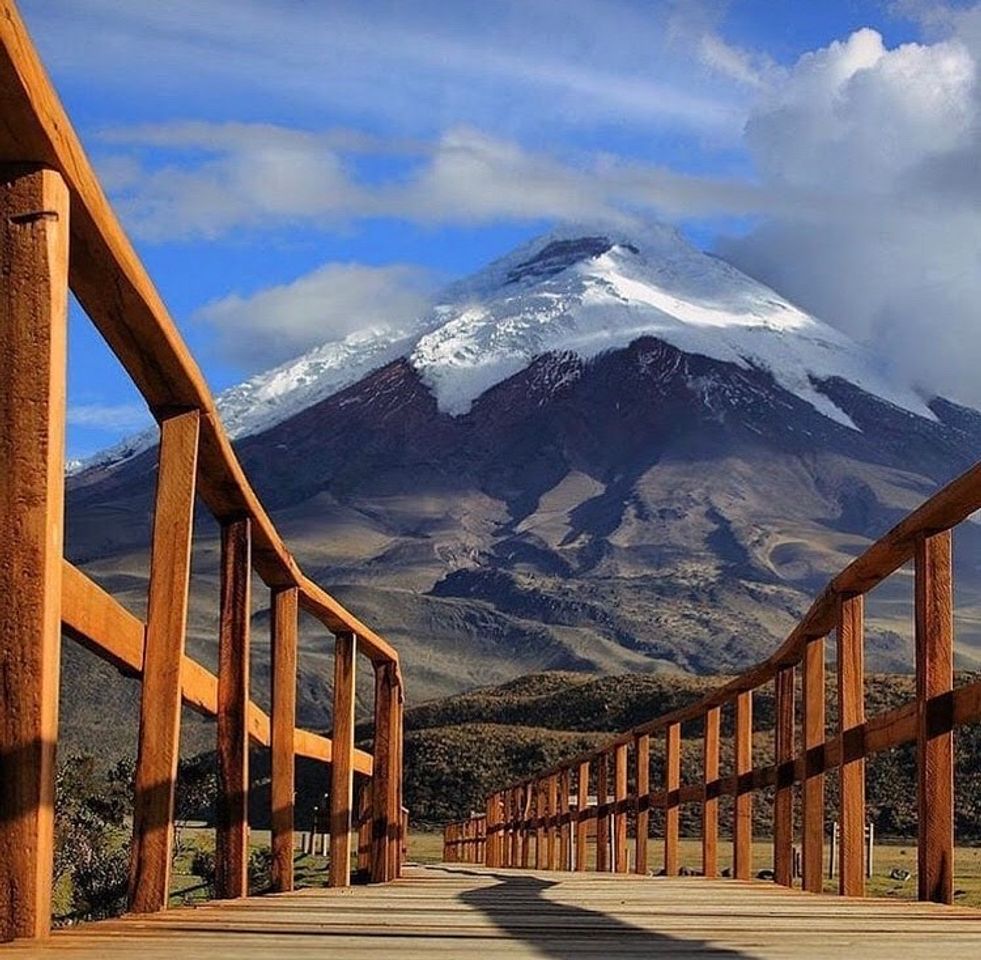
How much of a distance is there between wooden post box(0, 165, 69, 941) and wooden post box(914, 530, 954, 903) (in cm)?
251

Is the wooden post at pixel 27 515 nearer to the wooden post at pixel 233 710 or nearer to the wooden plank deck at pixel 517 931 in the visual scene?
the wooden plank deck at pixel 517 931

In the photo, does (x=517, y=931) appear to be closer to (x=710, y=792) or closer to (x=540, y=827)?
(x=710, y=792)

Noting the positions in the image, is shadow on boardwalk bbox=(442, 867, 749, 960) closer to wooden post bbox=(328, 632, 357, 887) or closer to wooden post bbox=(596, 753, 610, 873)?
wooden post bbox=(328, 632, 357, 887)

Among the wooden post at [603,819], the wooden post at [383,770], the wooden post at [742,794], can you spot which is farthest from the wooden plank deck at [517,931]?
the wooden post at [603,819]

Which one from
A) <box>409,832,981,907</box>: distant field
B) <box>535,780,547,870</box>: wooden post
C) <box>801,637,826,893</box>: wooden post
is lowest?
<box>409,832,981,907</box>: distant field

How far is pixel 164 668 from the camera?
12.7ft

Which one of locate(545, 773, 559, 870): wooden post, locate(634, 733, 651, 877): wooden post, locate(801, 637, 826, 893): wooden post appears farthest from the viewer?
locate(545, 773, 559, 870): wooden post

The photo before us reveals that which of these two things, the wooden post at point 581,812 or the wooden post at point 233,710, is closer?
the wooden post at point 233,710

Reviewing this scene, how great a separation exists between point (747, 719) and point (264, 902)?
367 cm

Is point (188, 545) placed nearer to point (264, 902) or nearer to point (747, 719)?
point (264, 902)

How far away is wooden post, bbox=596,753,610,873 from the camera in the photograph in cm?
1204

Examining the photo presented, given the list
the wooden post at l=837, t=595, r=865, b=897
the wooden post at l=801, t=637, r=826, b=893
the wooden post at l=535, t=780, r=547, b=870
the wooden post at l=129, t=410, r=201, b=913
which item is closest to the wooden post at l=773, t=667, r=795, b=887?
the wooden post at l=801, t=637, r=826, b=893

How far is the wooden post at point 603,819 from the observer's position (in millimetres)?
12039

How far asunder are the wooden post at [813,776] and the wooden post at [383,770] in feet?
7.43
